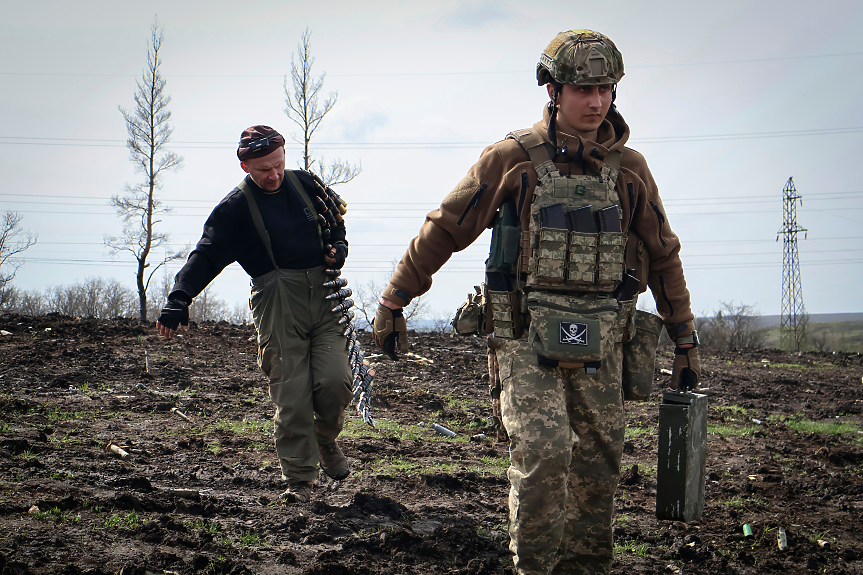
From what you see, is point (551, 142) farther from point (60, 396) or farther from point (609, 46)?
point (60, 396)

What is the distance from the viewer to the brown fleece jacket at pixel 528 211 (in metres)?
3.29

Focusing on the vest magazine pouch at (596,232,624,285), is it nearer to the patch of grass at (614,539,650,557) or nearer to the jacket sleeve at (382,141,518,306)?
the jacket sleeve at (382,141,518,306)

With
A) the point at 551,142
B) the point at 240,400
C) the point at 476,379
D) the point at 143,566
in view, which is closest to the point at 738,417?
the point at 476,379

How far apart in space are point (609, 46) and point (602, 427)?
181cm

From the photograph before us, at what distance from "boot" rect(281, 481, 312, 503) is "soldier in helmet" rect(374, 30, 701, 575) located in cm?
151

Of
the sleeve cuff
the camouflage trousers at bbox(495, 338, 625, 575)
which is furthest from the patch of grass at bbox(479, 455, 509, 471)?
the sleeve cuff

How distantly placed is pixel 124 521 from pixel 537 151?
2.88 m

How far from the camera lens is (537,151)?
3.30 m

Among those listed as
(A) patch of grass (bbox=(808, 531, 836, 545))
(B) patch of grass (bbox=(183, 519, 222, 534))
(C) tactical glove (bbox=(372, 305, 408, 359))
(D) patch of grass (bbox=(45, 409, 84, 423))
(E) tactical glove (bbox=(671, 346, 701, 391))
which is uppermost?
(C) tactical glove (bbox=(372, 305, 408, 359))

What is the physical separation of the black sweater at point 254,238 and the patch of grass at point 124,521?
4.68 ft

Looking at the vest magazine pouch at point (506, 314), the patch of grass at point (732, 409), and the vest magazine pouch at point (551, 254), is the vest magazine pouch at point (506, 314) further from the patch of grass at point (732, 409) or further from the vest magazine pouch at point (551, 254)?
the patch of grass at point (732, 409)

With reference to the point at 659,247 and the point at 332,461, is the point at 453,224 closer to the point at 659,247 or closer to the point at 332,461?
the point at 659,247

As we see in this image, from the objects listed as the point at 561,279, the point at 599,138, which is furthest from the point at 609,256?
the point at 599,138

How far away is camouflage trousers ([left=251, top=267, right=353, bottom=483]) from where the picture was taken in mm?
4566
